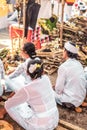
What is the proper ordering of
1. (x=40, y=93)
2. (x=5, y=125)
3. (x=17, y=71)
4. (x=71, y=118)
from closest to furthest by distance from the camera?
(x=40, y=93), (x=5, y=125), (x=71, y=118), (x=17, y=71)

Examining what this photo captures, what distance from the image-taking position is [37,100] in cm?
331

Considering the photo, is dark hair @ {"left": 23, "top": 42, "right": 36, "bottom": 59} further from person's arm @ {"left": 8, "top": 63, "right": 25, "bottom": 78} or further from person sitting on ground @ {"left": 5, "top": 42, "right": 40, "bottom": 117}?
person's arm @ {"left": 8, "top": 63, "right": 25, "bottom": 78}

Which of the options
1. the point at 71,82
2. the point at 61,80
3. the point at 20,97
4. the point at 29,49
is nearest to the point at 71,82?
the point at 71,82

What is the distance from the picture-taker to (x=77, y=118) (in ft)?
13.5

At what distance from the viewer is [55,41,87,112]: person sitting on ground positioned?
163 inches

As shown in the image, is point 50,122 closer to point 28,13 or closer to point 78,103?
point 78,103

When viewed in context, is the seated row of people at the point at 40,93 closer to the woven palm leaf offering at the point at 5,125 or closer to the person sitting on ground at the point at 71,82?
the person sitting on ground at the point at 71,82

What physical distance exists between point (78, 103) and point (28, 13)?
2.75m

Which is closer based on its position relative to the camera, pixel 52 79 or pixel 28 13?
pixel 52 79

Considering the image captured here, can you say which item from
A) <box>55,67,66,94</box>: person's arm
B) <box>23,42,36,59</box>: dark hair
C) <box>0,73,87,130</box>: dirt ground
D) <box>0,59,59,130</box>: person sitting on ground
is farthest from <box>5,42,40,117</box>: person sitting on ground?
<box>0,59,59,130</box>: person sitting on ground

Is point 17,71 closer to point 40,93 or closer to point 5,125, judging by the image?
point 5,125

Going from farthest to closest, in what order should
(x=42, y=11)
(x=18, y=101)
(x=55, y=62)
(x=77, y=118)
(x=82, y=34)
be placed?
(x=42, y=11), (x=82, y=34), (x=55, y=62), (x=77, y=118), (x=18, y=101)

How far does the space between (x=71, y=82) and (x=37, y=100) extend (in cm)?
101

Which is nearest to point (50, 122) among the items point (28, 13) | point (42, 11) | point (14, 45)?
point (28, 13)
